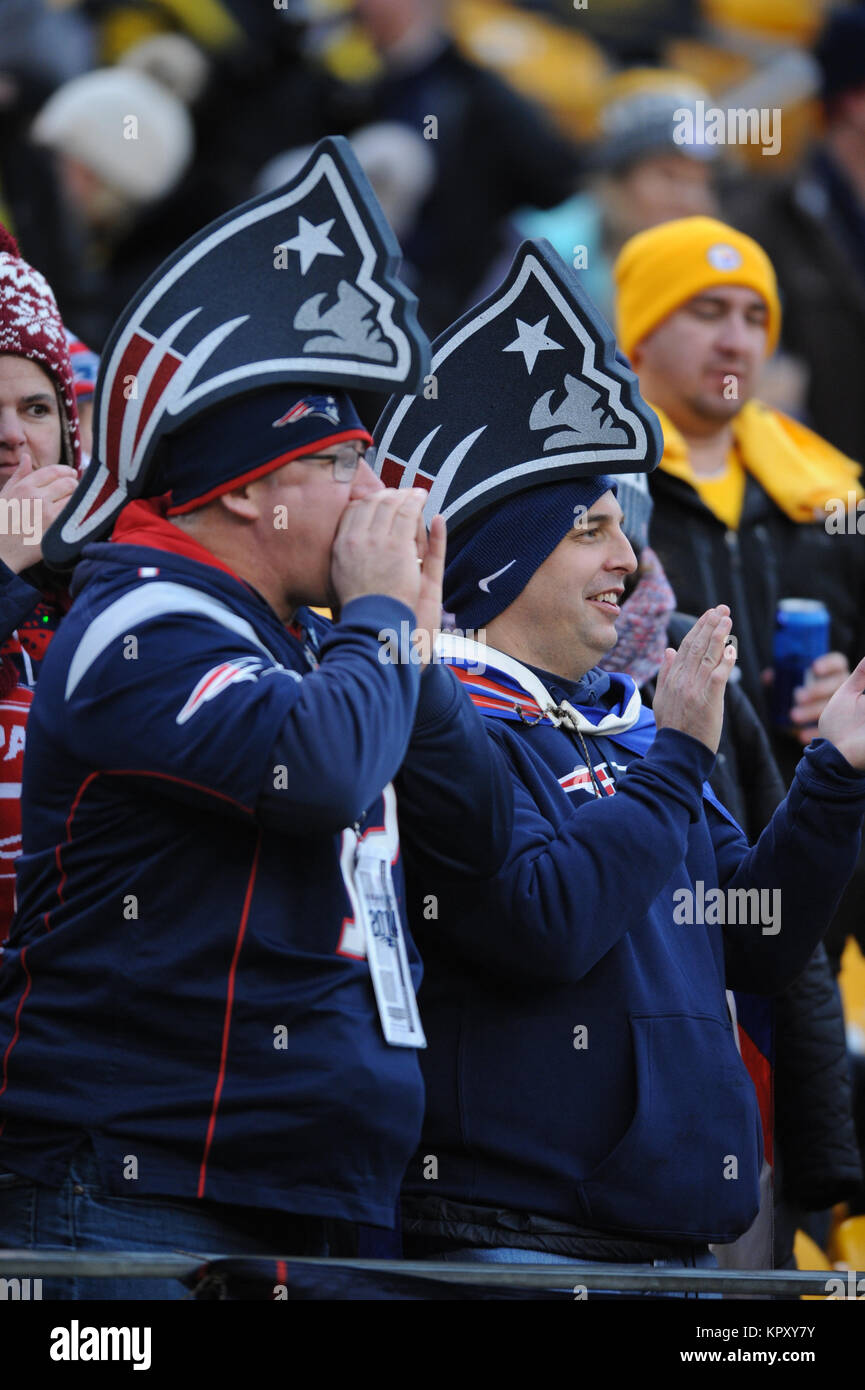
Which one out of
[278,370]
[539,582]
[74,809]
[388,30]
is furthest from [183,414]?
[388,30]

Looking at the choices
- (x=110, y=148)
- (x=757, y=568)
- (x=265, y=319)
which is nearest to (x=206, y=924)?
(x=265, y=319)

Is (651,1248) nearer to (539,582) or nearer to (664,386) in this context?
(539,582)

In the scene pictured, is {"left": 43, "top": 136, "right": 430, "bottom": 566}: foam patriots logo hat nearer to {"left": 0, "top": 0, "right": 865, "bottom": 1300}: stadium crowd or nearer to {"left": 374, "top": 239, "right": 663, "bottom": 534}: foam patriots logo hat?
{"left": 0, "top": 0, "right": 865, "bottom": 1300}: stadium crowd

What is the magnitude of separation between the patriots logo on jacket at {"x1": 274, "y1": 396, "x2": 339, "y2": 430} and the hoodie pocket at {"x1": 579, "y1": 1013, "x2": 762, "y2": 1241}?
0.94 metres

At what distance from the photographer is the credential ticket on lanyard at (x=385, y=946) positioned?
2709mm

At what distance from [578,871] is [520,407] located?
2.73 feet

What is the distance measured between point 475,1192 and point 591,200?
18.2 feet

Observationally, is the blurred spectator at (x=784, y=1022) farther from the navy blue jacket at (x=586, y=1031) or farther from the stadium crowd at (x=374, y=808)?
the navy blue jacket at (x=586, y=1031)

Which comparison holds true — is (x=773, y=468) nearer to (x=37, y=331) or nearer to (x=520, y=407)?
(x=520, y=407)

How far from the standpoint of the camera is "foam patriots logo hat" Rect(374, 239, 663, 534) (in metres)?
3.42

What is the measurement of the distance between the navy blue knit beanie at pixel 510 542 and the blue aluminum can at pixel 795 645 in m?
1.35

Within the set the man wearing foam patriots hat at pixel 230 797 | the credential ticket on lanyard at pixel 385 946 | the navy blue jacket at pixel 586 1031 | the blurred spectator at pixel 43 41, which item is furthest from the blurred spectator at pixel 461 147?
the credential ticket on lanyard at pixel 385 946

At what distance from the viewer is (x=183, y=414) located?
9.14ft

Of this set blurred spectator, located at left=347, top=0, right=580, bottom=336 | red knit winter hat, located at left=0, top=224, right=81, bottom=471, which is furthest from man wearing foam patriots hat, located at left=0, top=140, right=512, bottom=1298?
blurred spectator, located at left=347, top=0, right=580, bottom=336
